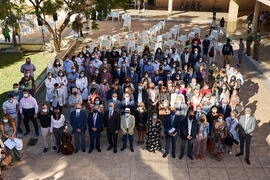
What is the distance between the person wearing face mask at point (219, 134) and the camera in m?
7.88

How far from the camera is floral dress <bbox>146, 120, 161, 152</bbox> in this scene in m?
8.06

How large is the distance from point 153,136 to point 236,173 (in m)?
2.37

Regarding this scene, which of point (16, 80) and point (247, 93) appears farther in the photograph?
point (16, 80)

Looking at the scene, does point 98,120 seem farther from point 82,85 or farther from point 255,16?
point 255,16

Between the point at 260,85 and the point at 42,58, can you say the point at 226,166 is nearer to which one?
the point at 260,85

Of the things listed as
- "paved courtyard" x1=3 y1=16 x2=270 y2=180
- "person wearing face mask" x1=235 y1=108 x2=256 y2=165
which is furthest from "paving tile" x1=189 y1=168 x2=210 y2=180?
"person wearing face mask" x1=235 y1=108 x2=256 y2=165

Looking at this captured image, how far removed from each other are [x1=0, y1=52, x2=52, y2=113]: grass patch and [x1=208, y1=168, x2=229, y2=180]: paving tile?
8.83 metres

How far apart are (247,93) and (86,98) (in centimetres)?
658

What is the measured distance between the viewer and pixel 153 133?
818 cm

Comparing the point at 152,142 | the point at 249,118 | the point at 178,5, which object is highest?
the point at 178,5

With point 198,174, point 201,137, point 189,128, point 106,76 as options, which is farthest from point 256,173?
point 106,76

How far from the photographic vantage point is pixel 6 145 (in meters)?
7.70

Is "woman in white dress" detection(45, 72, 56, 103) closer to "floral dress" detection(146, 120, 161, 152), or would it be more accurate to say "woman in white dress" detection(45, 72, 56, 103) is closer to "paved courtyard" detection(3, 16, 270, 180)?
"paved courtyard" detection(3, 16, 270, 180)

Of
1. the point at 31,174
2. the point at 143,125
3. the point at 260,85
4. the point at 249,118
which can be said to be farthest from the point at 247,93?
the point at 31,174
